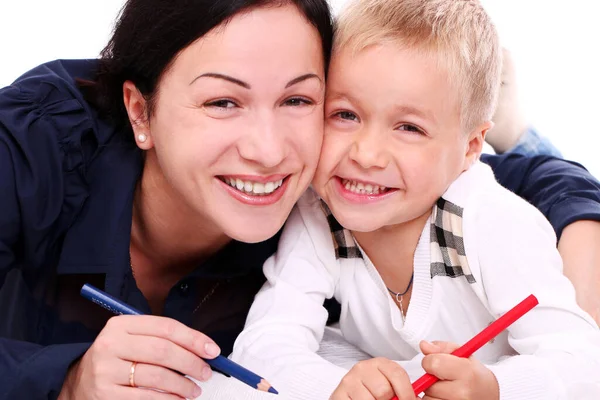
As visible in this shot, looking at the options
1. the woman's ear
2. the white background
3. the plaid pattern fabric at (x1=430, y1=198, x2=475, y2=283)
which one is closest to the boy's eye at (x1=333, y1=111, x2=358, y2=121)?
the plaid pattern fabric at (x1=430, y1=198, x2=475, y2=283)

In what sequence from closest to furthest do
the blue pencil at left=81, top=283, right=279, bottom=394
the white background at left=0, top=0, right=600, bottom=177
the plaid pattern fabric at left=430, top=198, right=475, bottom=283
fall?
the blue pencil at left=81, top=283, right=279, bottom=394 → the plaid pattern fabric at left=430, top=198, right=475, bottom=283 → the white background at left=0, top=0, right=600, bottom=177

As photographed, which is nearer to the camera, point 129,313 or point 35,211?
point 129,313

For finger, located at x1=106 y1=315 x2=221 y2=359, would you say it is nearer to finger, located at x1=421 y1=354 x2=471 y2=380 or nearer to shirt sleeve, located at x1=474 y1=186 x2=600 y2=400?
finger, located at x1=421 y1=354 x2=471 y2=380

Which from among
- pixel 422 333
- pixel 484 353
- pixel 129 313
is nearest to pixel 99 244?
pixel 129 313

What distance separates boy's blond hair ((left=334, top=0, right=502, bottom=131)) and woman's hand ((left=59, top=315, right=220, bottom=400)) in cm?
53

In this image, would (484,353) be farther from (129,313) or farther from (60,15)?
(60,15)

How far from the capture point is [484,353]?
1.49 meters

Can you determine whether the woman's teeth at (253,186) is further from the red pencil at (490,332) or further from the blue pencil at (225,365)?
the red pencil at (490,332)

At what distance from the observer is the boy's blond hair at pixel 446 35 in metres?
1.34

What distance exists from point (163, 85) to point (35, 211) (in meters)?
0.30

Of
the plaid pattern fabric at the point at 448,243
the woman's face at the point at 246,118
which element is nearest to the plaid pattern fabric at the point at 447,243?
the plaid pattern fabric at the point at 448,243

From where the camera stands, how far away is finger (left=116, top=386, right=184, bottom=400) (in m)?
1.20

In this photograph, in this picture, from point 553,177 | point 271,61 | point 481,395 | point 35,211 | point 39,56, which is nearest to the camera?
point 481,395

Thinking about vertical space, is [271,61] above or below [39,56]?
above
